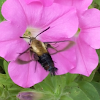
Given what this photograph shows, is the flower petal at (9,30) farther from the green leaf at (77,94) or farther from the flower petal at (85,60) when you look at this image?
the green leaf at (77,94)

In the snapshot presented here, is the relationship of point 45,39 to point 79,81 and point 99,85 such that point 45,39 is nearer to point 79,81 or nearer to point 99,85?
point 79,81

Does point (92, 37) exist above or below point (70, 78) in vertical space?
above

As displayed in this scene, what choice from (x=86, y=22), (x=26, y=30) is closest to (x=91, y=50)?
(x=86, y=22)

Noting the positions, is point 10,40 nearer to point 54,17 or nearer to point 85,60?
point 54,17

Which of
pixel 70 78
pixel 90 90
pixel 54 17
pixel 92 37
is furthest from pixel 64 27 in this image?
pixel 90 90

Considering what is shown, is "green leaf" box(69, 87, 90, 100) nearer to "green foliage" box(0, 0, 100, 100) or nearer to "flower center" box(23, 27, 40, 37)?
"green foliage" box(0, 0, 100, 100)

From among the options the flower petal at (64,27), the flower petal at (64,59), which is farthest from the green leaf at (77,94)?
the flower petal at (64,27)

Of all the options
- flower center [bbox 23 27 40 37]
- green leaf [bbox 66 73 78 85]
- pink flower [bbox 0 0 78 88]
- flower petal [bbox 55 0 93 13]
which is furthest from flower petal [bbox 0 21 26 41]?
green leaf [bbox 66 73 78 85]
